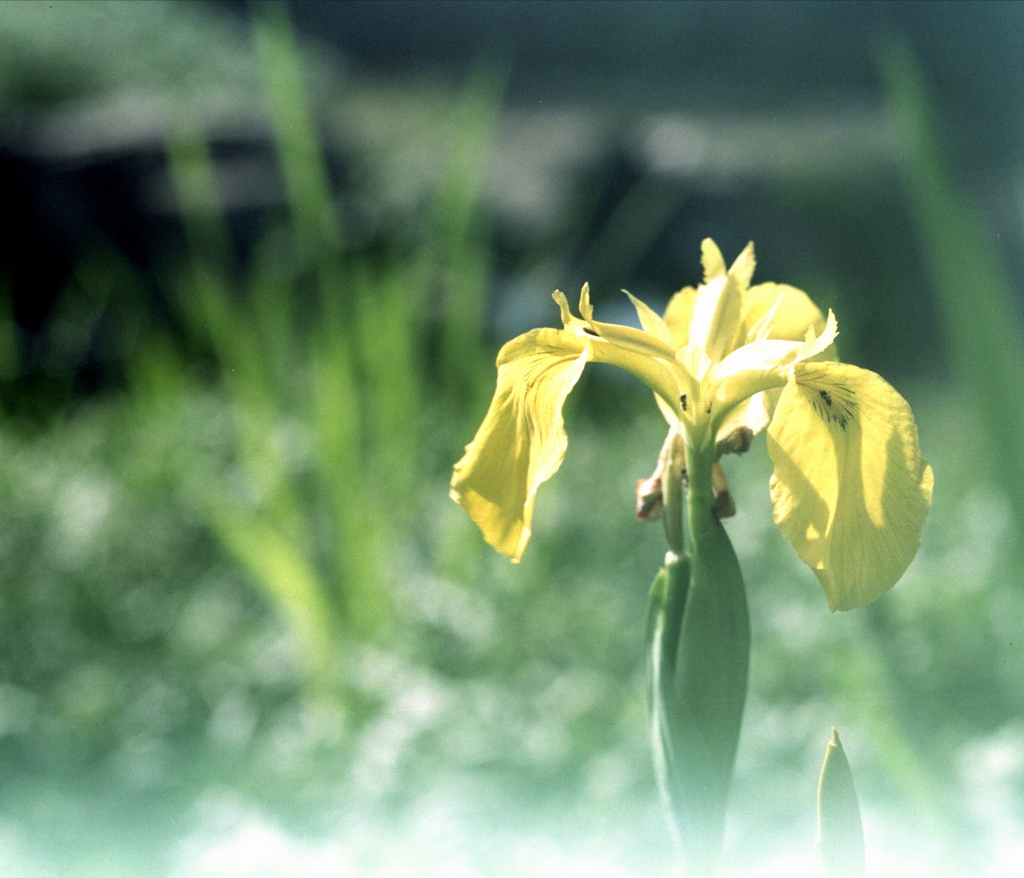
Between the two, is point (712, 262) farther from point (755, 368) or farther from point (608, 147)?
point (608, 147)

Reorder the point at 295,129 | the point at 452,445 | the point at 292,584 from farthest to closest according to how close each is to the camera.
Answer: the point at 452,445
the point at 295,129
the point at 292,584

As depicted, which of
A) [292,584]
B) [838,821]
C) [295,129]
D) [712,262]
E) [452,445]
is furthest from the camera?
[452,445]

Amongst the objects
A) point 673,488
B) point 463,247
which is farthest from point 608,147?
point 673,488

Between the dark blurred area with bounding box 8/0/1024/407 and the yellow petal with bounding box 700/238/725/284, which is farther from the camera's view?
the dark blurred area with bounding box 8/0/1024/407

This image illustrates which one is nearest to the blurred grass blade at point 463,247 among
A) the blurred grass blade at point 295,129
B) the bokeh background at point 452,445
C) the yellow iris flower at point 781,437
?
the bokeh background at point 452,445

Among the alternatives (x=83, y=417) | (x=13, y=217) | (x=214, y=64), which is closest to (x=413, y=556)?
(x=83, y=417)

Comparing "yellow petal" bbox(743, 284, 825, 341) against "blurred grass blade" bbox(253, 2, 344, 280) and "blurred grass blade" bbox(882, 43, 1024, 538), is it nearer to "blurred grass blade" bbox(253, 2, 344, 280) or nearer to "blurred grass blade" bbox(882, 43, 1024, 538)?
"blurred grass blade" bbox(882, 43, 1024, 538)

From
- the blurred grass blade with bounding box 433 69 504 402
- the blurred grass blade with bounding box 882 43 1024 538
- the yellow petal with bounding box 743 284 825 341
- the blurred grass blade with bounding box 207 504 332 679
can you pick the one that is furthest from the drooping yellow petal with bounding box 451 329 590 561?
the blurred grass blade with bounding box 433 69 504 402
